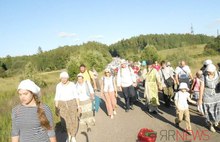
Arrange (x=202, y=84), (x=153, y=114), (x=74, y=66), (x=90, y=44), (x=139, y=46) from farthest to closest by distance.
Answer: (x=139, y=46), (x=90, y=44), (x=74, y=66), (x=153, y=114), (x=202, y=84)

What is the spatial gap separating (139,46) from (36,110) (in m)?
138

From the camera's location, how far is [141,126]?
8.90m

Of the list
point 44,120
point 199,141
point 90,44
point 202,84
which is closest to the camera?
point 44,120

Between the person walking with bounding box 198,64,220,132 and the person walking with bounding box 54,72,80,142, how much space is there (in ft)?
10.8

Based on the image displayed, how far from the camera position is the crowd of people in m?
4.01

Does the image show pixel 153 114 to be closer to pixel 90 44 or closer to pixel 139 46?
pixel 90 44

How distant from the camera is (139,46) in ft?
463

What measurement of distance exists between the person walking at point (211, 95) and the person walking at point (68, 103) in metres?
3.28

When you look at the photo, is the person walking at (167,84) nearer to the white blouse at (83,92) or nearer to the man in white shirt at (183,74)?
the man in white shirt at (183,74)

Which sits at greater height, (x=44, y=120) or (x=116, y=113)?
(x=44, y=120)

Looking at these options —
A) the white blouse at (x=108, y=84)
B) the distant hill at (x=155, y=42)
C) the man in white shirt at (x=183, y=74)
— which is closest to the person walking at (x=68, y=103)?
the white blouse at (x=108, y=84)

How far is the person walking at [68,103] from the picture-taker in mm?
7719

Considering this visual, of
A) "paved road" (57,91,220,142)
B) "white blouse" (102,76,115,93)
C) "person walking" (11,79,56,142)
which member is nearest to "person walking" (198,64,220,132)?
"paved road" (57,91,220,142)

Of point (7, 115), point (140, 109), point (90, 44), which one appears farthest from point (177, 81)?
point (90, 44)
